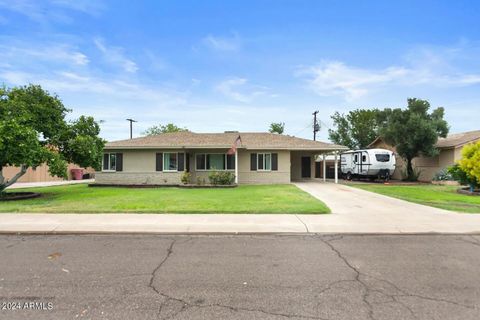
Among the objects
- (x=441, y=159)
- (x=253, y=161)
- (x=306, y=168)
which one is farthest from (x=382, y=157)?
(x=253, y=161)

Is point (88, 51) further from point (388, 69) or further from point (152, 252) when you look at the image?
point (388, 69)

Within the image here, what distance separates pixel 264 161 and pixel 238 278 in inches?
740

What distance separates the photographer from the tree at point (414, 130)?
2495 centimetres

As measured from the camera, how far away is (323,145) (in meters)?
22.8

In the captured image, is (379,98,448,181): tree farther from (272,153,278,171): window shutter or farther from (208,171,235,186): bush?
(208,171,235,186): bush

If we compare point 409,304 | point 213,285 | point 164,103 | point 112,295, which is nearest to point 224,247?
point 213,285

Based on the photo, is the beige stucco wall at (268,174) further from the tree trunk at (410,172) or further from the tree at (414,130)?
the tree trunk at (410,172)

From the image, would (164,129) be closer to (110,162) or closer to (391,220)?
(110,162)

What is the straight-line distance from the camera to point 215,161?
22984mm

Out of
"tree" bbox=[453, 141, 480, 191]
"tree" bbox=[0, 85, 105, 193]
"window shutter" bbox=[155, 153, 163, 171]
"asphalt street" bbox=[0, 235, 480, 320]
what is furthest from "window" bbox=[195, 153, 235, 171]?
"asphalt street" bbox=[0, 235, 480, 320]

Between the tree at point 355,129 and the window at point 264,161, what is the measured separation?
25335mm

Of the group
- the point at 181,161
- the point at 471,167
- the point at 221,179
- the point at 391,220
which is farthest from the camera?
the point at 181,161

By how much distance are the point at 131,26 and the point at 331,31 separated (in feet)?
33.5

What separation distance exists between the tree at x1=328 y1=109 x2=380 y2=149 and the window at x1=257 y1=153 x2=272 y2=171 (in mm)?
25335
